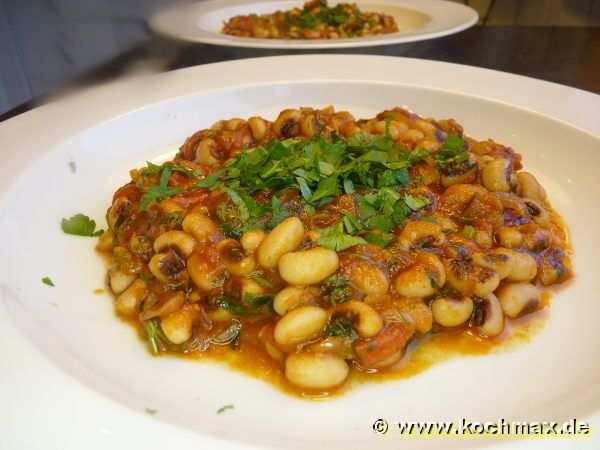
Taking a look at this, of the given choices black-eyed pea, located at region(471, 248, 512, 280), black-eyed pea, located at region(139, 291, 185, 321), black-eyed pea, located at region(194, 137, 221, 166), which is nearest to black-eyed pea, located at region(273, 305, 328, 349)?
black-eyed pea, located at region(139, 291, 185, 321)

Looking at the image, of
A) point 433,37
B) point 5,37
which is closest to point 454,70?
point 433,37

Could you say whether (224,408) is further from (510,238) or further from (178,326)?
(510,238)

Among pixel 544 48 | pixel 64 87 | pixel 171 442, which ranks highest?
pixel 64 87

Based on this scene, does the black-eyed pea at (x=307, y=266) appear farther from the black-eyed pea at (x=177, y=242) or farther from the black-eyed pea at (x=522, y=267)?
the black-eyed pea at (x=522, y=267)

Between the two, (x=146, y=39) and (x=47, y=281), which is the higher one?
(x=146, y=39)

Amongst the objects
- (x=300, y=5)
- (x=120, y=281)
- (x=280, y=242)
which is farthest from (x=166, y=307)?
(x=300, y=5)

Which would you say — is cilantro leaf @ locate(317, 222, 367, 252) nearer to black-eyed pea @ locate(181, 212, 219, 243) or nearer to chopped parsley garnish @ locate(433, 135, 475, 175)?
black-eyed pea @ locate(181, 212, 219, 243)

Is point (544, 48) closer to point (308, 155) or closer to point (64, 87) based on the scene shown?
point (308, 155)
